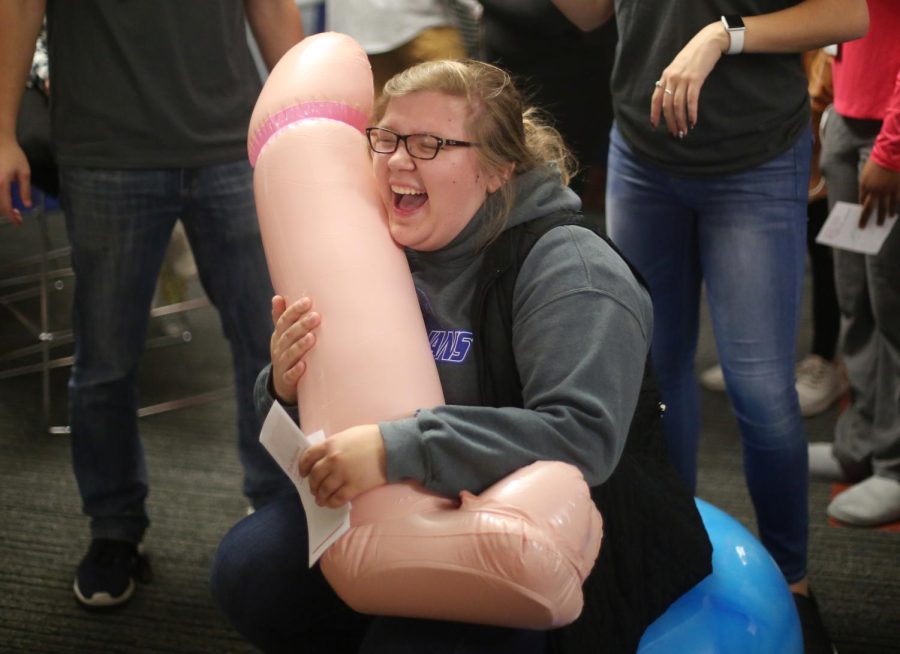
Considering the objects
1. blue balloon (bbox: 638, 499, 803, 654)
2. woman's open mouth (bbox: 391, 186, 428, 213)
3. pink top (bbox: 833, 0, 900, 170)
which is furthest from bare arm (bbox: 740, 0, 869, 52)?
blue balloon (bbox: 638, 499, 803, 654)

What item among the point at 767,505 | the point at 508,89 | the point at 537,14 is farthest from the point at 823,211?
the point at 508,89

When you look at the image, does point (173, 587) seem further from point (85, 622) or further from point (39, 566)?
point (39, 566)

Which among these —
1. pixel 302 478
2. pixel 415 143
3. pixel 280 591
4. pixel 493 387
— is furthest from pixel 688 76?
pixel 280 591

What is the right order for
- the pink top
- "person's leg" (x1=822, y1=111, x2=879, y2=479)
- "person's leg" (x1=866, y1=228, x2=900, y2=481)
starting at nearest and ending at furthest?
the pink top < "person's leg" (x1=866, y1=228, x2=900, y2=481) < "person's leg" (x1=822, y1=111, x2=879, y2=479)

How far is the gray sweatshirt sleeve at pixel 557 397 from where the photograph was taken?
41.9 inches

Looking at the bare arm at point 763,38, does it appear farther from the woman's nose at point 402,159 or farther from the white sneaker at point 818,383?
the white sneaker at point 818,383

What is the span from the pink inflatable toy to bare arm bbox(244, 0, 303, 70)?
463mm

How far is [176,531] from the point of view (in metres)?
2.17

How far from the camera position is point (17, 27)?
163cm

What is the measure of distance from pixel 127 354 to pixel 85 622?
20.1 inches

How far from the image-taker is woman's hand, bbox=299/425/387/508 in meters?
1.06

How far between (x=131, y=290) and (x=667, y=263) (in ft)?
2.95

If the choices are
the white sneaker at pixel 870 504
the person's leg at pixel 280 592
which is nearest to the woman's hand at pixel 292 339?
the person's leg at pixel 280 592

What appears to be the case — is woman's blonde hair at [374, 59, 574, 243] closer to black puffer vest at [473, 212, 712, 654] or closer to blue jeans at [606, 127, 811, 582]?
black puffer vest at [473, 212, 712, 654]
